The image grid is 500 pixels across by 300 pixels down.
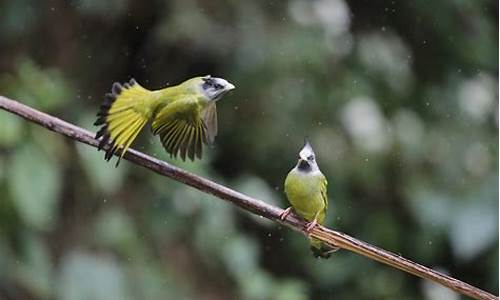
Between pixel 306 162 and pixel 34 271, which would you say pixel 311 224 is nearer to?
pixel 306 162

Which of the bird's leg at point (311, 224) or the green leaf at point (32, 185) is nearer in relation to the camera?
the bird's leg at point (311, 224)

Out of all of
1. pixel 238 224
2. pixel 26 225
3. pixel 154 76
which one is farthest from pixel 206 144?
pixel 238 224

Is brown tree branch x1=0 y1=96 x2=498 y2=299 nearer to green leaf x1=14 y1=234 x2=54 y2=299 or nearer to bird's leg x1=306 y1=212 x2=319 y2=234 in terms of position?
bird's leg x1=306 y1=212 x2=319 y2=234

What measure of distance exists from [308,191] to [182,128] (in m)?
0.06

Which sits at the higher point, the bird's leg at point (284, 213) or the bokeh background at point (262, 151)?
the bokeh background at point (262, 151)

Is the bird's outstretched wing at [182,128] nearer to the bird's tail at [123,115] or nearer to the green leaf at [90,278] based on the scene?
the bird's tail at [123,115]

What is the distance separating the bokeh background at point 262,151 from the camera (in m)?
1.15

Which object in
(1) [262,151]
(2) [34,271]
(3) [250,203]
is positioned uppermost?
(1) [262,151]

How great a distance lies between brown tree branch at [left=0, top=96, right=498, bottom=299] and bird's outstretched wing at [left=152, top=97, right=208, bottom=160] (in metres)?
0.02

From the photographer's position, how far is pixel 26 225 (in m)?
1.17

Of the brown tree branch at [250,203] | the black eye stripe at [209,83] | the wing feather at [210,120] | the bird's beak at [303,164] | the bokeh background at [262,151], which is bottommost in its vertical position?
the brown tree branch at [250,203]

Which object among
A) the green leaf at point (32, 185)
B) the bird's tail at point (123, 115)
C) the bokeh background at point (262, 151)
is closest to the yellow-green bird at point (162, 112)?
the bird's tail at point (123, 115)

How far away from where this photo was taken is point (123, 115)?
0.39 metres

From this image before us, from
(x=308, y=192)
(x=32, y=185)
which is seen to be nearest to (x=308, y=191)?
(x=308, y=192)
